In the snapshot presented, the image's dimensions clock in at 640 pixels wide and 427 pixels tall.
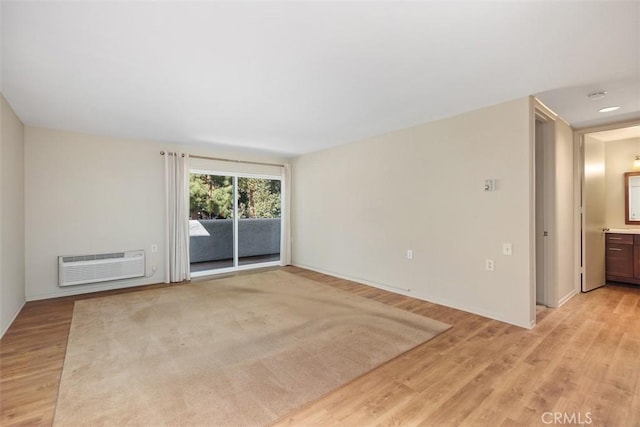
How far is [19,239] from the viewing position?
3670mm

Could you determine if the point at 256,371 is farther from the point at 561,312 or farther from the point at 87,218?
the point at 87,218

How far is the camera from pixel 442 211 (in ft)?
12.5

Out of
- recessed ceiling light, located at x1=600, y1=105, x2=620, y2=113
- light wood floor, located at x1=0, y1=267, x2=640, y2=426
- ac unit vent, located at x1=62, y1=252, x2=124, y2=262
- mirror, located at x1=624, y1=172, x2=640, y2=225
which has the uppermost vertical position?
recessed ceiling light, located at x1=600, y1=105, x2=620, y2=113

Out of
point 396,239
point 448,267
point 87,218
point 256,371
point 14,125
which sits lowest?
point 256,371

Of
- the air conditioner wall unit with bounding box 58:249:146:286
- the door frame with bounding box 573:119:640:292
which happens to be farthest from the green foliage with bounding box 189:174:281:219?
the door frame with bounding box 573:119:640:292

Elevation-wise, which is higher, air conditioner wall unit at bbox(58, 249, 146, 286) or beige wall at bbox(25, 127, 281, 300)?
beige wall at bbox(25, 127, 281, 300)

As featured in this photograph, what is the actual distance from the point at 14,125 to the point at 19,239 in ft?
4.67

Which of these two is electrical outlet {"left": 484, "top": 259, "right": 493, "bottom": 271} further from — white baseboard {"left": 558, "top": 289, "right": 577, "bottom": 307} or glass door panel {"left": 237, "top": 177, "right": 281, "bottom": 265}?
glass door panel {"left": 237, "top": 177, "right": 281, "bottom": 265}

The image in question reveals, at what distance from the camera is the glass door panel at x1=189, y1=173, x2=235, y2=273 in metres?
5.53

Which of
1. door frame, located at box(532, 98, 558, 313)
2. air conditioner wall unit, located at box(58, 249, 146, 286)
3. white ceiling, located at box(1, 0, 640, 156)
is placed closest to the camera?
white ceiling, located at box(1, 0, 640, 156)

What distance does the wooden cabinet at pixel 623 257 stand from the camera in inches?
175

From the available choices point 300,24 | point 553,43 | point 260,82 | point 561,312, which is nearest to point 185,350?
point 260,82

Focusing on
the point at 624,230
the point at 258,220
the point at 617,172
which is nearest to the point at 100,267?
the point at 258,220

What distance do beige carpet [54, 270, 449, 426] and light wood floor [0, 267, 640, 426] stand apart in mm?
140
